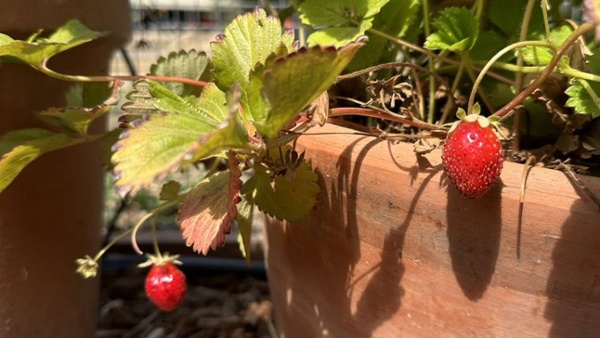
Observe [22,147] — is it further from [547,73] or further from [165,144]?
[547,73]

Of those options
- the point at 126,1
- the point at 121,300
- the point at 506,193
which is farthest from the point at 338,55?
the point at 121,300

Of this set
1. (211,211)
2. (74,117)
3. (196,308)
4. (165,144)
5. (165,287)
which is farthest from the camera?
(196,308)

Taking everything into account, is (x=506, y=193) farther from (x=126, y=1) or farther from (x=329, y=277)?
(x=126, y=1)

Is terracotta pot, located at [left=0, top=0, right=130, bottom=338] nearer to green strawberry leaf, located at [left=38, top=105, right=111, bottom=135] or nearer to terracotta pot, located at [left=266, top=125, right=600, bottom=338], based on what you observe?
green strawberry leaf, located at [left=38, top=105, right=111, bottom=135]

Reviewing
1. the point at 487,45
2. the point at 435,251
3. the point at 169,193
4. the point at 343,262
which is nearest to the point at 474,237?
the point at 435,251

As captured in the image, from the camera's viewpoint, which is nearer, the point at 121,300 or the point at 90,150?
the point at 90,150

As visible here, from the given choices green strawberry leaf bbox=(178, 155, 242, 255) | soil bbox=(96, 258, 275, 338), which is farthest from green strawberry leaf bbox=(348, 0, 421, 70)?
soil bbox=(96, 258, 275, 338)

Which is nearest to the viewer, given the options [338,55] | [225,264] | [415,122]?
[338,55]
